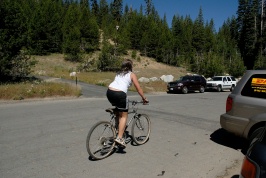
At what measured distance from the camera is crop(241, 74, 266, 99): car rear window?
6195mm

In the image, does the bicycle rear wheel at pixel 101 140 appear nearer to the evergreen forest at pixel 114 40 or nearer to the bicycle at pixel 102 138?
the bicycle at pixel 102 138

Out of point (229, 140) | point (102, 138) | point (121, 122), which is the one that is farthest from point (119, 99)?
point (229, 140)

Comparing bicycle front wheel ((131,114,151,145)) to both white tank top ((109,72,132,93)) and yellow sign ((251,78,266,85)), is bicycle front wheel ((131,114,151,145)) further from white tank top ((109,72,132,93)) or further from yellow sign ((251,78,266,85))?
yellow sign ((251,78,266,85))

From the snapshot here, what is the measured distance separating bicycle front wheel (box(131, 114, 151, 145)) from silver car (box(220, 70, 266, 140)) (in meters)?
1.94

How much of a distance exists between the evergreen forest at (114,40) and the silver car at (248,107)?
20.3 meters

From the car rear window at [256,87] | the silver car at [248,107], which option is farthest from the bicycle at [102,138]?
the car rear window at [256,87]

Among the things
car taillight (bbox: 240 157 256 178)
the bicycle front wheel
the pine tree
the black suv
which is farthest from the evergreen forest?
car taillight (bbox: 240 157 256 178)

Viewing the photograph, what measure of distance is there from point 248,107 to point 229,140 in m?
1.72

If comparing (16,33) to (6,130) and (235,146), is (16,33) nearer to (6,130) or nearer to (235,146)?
(6,130)

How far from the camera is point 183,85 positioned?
94.8ft

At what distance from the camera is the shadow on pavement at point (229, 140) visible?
7.11 m

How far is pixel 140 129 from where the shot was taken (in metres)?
7.07

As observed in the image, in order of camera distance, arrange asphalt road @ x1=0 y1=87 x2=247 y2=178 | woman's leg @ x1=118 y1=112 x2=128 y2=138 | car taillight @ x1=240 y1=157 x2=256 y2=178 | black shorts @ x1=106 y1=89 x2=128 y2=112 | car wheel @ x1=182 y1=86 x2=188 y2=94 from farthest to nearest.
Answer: car wheel @ x1=182 y1=86 x2=188 y2=94 → woman's leg @ x1=118 y1=112 x2=128 y2=138 → black shorts @ x1=106 y1=89 x2=128 y2=112 → asphalt road @ x1=0 y1=87 x2=247 y2=178 → car taillight @ x1=240 y1=157 x2=256 y2=178

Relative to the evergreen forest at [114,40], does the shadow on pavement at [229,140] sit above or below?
below
